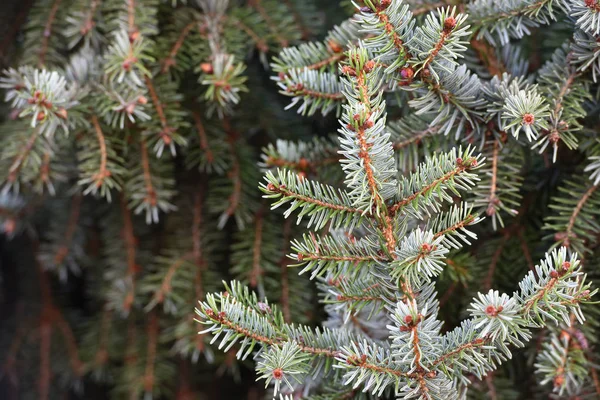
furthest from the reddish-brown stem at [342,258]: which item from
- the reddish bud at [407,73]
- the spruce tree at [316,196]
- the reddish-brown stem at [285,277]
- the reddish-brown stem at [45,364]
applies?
the reddish-brown stem at [45,364]

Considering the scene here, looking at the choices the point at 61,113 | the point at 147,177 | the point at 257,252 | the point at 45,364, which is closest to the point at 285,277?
the point at 257,252

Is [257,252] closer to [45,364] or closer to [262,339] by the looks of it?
[262,339]

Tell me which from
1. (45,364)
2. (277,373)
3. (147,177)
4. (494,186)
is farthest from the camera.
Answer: (45,364)

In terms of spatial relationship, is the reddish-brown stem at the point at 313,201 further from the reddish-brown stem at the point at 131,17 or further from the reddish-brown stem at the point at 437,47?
the reddish-brown stem at the point at 131,17

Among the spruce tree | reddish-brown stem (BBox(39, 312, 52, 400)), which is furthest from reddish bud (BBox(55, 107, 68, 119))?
reddish-brown stem (BBox(39, 312, 52, 400))

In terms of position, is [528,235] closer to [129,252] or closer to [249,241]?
[249,241]

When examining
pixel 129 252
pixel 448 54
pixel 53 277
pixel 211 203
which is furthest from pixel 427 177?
pixel 53 277

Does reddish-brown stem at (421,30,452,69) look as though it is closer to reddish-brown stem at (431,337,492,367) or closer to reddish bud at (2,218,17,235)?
reddish-brown stem at (431,337,492,367)

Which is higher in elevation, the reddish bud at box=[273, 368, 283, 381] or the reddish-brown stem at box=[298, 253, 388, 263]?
the reddish-brown stem at box=[298, 253, 388, 263]
